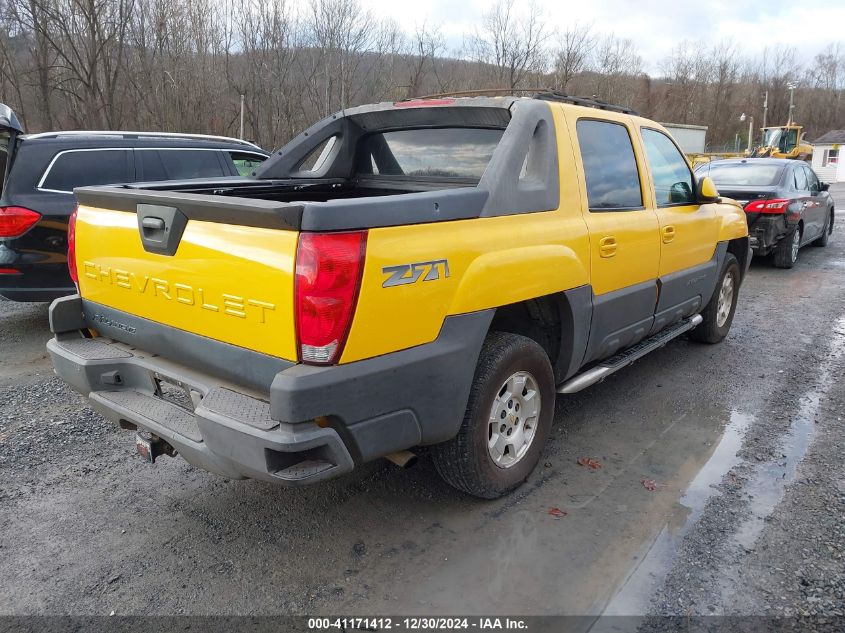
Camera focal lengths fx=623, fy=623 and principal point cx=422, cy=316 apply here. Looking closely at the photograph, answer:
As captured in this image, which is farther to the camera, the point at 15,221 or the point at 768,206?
the point at 768,206

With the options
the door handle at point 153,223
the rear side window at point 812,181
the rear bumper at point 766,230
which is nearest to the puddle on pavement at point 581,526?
the door handle at point 153,223

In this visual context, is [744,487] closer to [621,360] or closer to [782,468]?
[782,468]

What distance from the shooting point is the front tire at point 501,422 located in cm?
295

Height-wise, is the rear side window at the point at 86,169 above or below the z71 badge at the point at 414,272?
above

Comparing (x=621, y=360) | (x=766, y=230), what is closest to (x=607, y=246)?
(x=621, y=360)

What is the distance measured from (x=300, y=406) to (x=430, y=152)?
7.20 feet

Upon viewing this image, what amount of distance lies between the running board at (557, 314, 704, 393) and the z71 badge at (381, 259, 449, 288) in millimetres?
1417

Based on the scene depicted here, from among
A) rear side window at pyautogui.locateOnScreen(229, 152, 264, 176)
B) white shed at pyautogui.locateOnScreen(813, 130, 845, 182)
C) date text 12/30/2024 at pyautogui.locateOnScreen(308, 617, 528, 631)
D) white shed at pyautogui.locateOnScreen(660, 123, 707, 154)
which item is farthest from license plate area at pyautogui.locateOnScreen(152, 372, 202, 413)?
white shed at pyautogui.locateOnScreen(813, 130, 845, 182)

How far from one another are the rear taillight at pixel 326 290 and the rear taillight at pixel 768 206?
367 inches

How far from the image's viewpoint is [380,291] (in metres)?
2.39

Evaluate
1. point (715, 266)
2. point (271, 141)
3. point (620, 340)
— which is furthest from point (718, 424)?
point (271, 141)

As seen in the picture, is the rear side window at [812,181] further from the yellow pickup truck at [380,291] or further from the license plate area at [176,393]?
the license plate area at [176,393]

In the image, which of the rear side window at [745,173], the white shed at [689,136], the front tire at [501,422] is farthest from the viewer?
the white shed at [689,136]

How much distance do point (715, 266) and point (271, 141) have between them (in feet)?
82.3
